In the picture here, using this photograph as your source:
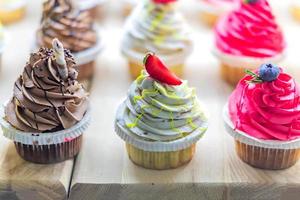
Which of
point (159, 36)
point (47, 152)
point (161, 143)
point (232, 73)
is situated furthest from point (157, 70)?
point (232, 73)

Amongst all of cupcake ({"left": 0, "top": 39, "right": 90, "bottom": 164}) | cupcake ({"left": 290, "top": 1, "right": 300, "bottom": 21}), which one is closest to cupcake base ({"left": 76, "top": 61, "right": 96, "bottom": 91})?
cupcake ({"left": 0, "top": 39, "right": 90, "bottom": 164})

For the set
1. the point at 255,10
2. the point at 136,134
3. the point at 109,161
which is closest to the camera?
the point at 136,134

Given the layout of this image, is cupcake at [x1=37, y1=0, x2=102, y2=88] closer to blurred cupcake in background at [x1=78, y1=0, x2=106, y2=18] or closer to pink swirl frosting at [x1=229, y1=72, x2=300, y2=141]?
blurred cupcake in background at [x1=78, y1=0, x2=106, y2=18]

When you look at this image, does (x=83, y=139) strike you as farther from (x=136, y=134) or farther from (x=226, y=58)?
(x=226, y=58)

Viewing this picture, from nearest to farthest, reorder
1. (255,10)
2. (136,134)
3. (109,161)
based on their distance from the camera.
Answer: (136,134)
(109,161)
(255,10)

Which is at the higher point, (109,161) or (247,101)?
(247,101)

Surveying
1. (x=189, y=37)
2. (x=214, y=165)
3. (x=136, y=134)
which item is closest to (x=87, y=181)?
(x=136, y=134)
